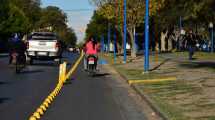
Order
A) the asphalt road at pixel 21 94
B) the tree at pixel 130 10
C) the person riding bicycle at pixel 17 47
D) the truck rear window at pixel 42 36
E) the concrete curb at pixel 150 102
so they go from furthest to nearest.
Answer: the tree at pixel 130 10
the truck rear window at pixel 42 36
the person riding bicycle at pixel 17 47
the asphalt road at pixel 21 94
the concrete curb at pixel 150 102

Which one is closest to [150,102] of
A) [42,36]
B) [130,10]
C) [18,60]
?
[18,60]

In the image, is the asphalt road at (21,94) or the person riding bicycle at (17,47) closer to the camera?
the asphalt road at (21,94)

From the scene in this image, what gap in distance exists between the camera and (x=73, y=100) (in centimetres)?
1802

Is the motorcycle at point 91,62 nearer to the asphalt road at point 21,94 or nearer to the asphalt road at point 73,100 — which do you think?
the asphalt road at point 21,94

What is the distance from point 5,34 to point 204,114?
99654 mm

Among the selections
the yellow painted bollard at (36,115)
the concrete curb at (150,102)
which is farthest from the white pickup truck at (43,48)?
the yellow painted bollard at (36,115)

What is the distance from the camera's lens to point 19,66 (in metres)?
30.9

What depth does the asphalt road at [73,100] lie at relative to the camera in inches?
571

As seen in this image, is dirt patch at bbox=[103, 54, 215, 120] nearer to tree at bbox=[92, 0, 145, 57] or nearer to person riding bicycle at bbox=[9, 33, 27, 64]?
person riding bicycle at bbox=[9, 33, 27, 64]

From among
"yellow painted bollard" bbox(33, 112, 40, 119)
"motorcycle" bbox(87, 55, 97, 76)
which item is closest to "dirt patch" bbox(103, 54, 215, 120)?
"yellow painted bollard" bbox(33, 112, 40, 119)

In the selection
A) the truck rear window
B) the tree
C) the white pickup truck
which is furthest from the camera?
the tree

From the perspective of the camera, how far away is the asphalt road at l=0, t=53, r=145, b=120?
14511mm

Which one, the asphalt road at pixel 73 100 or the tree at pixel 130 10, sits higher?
the tree at pixel 130 10

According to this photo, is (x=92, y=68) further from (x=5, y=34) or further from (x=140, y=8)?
(x=5, y=34)
